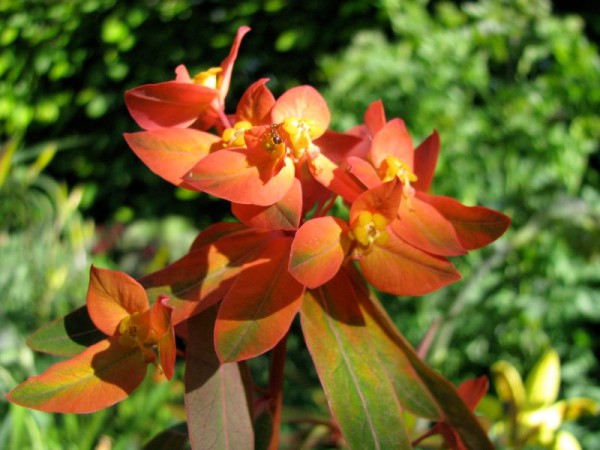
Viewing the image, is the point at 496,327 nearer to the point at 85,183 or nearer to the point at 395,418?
the point at 395,418

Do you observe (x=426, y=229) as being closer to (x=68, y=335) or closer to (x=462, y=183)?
(x=68, y=335)

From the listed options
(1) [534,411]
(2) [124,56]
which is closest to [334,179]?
(1) [534,411]

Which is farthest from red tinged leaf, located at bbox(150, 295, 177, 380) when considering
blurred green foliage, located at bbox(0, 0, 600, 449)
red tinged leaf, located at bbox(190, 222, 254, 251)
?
blurred green foliage, located at bbox(0, 0, 600, 449)

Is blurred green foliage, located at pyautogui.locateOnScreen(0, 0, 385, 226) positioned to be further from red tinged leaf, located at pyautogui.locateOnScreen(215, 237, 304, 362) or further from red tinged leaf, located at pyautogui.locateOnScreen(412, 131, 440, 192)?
red tinged leaf, located at pyautogui.locateOnScreen(215, 237, 304, 362)

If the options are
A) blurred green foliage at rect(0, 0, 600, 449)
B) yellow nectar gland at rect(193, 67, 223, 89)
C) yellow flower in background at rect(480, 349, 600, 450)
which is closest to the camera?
yellow nectar gland at rect(193, 67, 223, 89)

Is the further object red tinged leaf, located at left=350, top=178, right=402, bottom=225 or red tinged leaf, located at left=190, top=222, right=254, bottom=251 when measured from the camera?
red tinged leaf, located at left=190, top=222, right=254, bottom=251

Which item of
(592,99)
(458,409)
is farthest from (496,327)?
(458,409)

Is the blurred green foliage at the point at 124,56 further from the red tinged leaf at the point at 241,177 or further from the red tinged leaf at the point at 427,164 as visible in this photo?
the red tinged leaf at the point at 241,177

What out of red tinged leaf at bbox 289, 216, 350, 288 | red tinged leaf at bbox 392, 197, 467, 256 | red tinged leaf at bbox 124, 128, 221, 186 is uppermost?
red tinged leaf at bbox 124, 128, 221, 186

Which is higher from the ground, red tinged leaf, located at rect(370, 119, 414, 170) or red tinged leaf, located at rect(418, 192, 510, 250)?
red tinged leaf, located at rect(370, 119, 414, 170)
